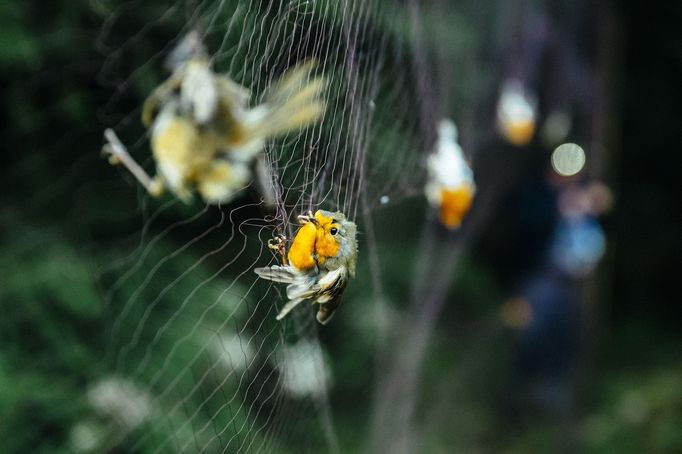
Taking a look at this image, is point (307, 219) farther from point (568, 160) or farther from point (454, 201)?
point (568, 160)

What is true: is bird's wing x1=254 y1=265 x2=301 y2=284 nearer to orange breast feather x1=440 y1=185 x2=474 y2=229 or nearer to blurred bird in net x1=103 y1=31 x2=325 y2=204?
blurred bird in net x1=103 y1=31 x2=325 y2=204

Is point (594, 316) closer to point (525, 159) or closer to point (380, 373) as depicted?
point (525, 159)

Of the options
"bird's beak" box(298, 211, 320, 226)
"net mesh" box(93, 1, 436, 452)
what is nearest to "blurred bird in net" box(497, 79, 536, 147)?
"net mesh" box(93, 1, 436, 452)

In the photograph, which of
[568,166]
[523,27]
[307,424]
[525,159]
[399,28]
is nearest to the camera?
[307,424]

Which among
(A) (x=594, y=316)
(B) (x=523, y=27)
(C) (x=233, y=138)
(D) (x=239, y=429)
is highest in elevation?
(A) (x=594, y=316)

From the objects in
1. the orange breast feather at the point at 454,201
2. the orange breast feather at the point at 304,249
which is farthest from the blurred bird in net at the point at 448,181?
the orange breast feather at the point at 304,249

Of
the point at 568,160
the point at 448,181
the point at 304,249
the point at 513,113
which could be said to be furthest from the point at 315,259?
the point at 568,160

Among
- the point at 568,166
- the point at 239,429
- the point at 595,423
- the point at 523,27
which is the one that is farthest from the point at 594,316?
the point at 239,429

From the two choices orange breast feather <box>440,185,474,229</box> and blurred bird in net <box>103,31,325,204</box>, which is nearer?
blurred bird in net <box>103,31,325,204</box>
